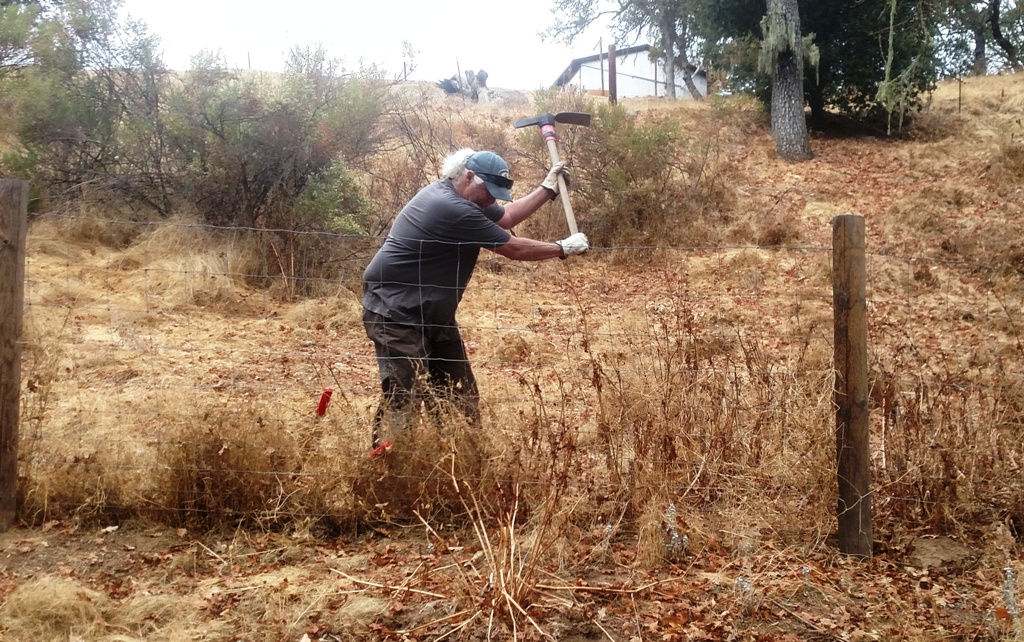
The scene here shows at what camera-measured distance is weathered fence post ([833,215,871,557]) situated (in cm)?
382

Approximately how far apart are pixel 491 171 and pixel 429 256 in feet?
1.77

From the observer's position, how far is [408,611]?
3424 mm

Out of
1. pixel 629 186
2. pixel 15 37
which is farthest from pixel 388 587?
pixel 15 37

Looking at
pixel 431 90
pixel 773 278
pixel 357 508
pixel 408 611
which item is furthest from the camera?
pixel 431 90

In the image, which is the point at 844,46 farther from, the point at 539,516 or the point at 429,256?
the point at 539,516

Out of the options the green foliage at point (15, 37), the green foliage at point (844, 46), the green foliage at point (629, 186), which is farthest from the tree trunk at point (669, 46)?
the green foliage at point (15, 37)

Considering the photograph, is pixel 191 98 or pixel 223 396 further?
pixel 191 98

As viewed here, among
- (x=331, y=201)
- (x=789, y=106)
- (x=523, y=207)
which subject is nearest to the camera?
(x=523, y=207)

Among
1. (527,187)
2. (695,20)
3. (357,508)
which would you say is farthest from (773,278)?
(695,20)

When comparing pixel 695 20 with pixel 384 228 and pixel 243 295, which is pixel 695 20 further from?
pixel 243 295

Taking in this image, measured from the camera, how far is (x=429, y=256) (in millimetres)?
4488

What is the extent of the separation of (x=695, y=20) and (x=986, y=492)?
15.1m

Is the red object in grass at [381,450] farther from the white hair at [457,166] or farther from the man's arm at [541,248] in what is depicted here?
the white hair at [457,166]

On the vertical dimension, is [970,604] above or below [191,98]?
below
